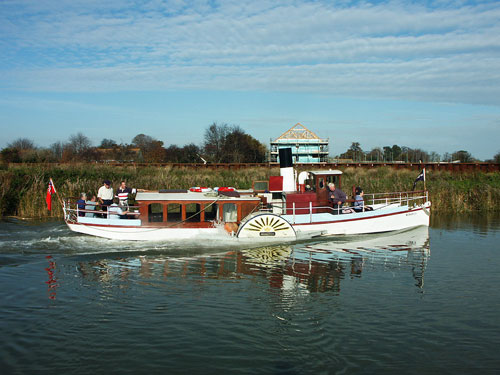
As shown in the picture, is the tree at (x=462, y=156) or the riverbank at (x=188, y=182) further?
the tree at (x=462, y=156)

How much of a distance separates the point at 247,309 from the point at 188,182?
21.8 metres

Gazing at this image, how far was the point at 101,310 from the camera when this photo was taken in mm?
10281

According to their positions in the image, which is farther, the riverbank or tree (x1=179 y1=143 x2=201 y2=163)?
tree (x1=179 y1=143 x2=201 y2=163)

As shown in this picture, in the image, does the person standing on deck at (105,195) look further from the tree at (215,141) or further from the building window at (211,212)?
the tree at (215,141)

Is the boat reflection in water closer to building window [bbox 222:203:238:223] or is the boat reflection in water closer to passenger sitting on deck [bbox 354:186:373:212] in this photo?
building window [bbox 222:203:238:223]

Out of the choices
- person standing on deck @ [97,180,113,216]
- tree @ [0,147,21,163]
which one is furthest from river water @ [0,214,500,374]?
tree @ [0,147,21,163]

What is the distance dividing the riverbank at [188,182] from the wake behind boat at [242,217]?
8.57m

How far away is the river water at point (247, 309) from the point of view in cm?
792

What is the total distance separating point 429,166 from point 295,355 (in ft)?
124

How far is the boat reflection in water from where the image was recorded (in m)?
12.9

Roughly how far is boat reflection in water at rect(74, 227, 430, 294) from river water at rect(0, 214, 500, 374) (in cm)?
7

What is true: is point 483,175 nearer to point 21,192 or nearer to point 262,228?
point 262,228

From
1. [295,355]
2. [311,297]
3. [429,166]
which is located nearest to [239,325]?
[295,355]

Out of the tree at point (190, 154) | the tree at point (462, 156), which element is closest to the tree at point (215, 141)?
the tree at point (190, 154)
